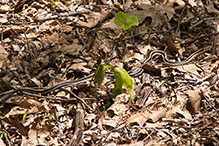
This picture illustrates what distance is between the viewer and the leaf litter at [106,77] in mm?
3512

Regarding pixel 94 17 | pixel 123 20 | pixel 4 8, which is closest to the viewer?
pixel 123 20

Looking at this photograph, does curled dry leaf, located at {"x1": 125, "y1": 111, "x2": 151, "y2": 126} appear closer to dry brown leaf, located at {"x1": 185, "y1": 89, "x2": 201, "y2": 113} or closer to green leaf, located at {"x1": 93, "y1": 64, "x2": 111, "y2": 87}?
dry brown leaf, located at {"x1": 185, "y1": 89, "x2": 201, "y2": 113}

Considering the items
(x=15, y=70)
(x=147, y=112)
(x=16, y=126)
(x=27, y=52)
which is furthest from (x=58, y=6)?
(x=147, y=112)

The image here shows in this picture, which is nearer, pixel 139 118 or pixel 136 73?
pixel 139 118

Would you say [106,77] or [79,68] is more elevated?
[79,68]

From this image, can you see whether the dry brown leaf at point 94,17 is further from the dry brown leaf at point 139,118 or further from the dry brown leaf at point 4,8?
the dry brown leaf at point 139,118

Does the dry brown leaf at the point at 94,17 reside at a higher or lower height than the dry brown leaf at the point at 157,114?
higher

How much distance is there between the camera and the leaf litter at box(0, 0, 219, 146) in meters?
3.51

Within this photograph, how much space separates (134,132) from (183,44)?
3.02 m

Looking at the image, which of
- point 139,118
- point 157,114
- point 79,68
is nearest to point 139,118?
point 139,118

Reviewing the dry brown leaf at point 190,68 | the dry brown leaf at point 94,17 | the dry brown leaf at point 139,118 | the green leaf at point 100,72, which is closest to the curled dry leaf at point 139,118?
the dry brown leaf at point 139,118

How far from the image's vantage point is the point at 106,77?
4410 millimetres

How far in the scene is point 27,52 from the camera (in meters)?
4.89

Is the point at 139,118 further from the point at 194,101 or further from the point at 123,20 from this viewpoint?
the point at 123,20
